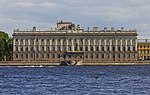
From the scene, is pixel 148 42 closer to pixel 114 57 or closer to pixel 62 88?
pixel 114 57

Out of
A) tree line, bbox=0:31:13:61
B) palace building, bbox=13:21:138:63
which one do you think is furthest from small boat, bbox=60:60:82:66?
tree line, bbox=0:31:13:61

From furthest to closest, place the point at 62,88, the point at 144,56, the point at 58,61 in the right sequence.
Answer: the point at 144,56, the point at 58,61, the point at 62,88

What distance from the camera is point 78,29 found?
6422 inches

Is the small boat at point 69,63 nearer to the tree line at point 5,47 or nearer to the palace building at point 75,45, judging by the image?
the palace building at point 75,45

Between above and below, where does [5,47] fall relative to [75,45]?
below

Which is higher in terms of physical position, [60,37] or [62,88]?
[60,37]

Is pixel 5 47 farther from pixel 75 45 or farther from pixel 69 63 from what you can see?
pixel 75 45

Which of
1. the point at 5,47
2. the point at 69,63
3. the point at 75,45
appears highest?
the point at 75,45

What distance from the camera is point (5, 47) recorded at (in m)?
157

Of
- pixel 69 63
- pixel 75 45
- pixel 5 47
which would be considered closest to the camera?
pixel 69 63

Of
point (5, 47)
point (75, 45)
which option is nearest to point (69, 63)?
point (75, 45)

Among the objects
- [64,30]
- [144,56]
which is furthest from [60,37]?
[144,56]

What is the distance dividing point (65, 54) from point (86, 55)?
5.31 metres

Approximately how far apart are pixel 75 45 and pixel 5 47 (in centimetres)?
1781
